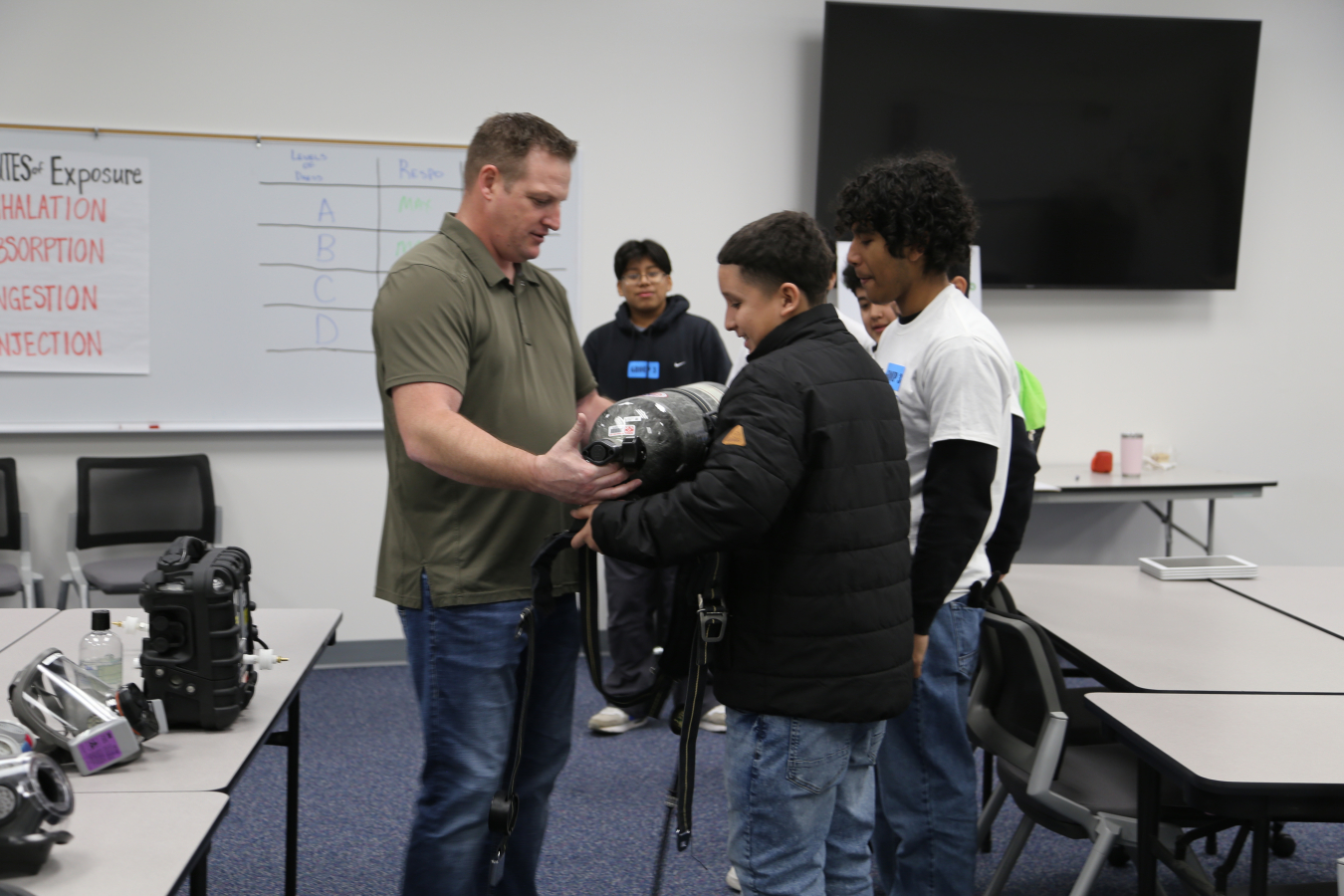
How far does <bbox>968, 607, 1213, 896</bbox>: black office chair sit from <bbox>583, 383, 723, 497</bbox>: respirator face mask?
949 millimetres

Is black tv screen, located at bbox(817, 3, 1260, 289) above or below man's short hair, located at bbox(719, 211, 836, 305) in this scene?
above

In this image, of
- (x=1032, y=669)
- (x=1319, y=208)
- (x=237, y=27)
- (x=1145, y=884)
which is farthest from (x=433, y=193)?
A: (x=1319, y=208)

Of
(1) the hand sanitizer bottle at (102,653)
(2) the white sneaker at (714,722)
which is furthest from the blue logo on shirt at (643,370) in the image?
(1) the hand sanitizer bottle at (102,653)

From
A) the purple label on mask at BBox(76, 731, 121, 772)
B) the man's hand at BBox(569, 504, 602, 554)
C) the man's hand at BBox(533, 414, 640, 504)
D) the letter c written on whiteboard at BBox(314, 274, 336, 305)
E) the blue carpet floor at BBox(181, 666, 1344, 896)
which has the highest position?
the letter c written on whiteboard at BBox(314, 274, 336, 305)

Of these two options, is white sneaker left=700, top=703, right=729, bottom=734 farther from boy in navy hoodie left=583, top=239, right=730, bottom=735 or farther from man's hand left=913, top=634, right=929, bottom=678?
man's hand left=913, top=634, right=929, bottom=678

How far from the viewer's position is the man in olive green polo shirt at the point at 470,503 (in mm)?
1645

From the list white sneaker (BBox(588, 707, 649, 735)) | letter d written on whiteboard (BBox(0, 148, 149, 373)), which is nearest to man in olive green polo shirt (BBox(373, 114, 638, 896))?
white sneaker (BBox(588, 707, 649, 735))

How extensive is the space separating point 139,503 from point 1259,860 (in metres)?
3.73

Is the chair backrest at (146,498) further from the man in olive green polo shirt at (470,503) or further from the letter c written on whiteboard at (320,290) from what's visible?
the man in olive green polo shirt at (470,503)

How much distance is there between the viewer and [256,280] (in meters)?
3.95

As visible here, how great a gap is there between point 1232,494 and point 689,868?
9.26ft

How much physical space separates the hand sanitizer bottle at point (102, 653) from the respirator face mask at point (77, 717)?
7.5 inches

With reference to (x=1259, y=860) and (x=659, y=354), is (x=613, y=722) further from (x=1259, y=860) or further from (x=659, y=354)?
(x=1259, y=860)

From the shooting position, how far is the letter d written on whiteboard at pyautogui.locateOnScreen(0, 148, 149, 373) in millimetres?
A: 3771
